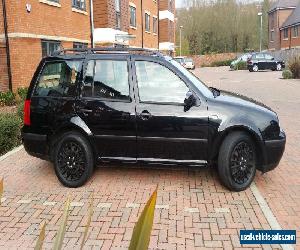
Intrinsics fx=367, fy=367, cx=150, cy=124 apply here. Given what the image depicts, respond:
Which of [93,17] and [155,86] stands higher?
[93,17]

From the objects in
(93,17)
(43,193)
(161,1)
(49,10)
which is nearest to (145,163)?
(43,193)

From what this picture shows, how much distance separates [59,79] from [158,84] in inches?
59.1

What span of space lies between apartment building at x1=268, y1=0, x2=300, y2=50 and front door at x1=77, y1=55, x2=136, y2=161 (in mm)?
48157

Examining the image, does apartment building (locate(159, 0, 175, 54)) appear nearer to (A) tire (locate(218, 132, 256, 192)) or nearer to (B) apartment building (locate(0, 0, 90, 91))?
(B) apartment building (locate(0, 0, 90, 91))

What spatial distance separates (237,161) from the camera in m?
5.05

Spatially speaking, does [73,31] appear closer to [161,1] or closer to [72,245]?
[72,245]

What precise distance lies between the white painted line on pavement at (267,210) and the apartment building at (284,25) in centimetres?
4809

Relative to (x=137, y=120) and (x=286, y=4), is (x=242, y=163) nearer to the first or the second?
(x=137, y=120)

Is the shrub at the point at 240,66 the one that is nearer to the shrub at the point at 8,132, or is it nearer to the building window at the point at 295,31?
Result: the building window at the point at 295,31

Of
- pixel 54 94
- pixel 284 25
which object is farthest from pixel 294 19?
pixel 54 94

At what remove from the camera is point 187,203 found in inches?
185

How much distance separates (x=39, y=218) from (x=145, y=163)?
162cm

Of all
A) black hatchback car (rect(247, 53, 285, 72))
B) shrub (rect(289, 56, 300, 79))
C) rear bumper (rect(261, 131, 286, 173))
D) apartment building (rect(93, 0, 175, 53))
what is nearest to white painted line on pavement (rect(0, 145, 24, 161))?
rear bumper (rect(261, 131, 286, 173))

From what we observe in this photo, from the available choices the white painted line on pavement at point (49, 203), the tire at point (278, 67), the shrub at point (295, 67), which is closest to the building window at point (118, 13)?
the shrub at point (295, 67)
